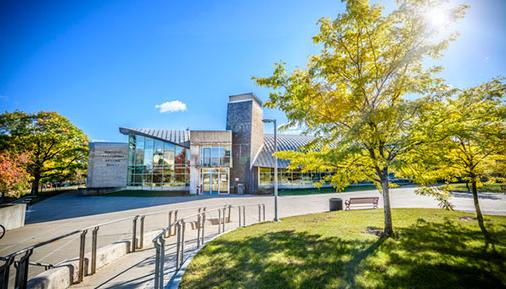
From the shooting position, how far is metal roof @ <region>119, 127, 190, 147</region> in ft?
93.7

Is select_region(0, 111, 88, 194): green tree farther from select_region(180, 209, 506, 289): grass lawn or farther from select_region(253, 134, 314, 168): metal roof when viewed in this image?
select_region(180, 209, 506, 289): grass lawn

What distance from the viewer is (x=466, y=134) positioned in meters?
5.17

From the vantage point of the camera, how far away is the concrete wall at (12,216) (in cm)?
943

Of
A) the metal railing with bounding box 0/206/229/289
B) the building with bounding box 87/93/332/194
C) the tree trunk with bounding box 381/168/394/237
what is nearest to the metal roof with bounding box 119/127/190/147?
the building with bounding box 87/93/332/194

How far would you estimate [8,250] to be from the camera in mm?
6797

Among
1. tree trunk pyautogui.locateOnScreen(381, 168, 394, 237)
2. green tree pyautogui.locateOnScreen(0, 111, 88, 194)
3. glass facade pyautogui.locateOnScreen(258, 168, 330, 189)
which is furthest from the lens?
glass facade pyautogui.locateOnScreen(258, 168, 330, 189)

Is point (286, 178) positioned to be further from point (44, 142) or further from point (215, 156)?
point (44, 142)

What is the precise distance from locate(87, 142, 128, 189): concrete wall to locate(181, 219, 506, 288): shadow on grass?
29806mm

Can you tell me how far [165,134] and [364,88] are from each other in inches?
1144

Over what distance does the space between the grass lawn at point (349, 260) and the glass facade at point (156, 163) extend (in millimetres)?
22286

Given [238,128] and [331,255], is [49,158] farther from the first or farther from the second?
[331,255]

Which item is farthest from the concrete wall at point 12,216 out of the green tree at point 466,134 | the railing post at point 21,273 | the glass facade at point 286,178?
the glass facade at point 286,178

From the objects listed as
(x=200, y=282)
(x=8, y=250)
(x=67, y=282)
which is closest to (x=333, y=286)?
(x=200, y=282)

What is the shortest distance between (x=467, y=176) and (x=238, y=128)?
23.1 m
